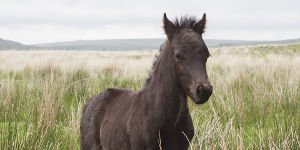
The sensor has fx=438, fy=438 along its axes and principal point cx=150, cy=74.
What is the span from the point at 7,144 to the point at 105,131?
3.25 ft

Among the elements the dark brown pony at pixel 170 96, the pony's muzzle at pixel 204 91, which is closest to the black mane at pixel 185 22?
the dark brown pony at pixel 170 96

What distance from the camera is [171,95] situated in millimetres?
→ 3762

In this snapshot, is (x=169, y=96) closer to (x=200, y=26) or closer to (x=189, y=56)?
(x=189, y=56)

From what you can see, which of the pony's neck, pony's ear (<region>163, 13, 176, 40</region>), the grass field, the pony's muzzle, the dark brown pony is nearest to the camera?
the pony's muzzle

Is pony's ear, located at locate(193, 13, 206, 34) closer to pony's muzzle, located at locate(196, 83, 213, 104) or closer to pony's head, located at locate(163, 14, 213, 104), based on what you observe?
pony's head, located at locate(163, 14, 213, 104)

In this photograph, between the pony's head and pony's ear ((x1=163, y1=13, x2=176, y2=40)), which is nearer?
the pony's head

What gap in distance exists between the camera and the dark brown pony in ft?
11.4

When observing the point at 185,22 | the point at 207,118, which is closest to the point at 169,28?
the point at 185,22

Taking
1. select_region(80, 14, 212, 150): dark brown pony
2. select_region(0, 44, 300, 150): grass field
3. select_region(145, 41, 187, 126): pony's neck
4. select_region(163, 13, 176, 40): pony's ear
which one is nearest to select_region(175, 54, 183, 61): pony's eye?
select_region(80, 14, 212, 150): dark brown pony

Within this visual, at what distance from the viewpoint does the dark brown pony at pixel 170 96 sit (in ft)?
11.4

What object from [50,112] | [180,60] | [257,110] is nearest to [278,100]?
[257,110]

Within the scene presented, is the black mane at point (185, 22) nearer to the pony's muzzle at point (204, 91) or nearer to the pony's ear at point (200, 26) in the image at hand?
the pony's ear at point (200, 26)

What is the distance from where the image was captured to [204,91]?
10.4ft

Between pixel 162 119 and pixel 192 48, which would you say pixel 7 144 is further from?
pixel 192 48
